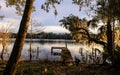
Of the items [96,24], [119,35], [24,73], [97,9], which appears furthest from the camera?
[119,35]

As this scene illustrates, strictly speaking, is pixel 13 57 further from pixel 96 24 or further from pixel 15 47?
pixel 96 24

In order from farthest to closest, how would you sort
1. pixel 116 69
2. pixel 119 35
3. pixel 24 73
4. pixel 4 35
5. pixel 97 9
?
pixel 4 35 → pixel 119 35 → pixel 97 9 → pixel 116 69 → pixel 24 73

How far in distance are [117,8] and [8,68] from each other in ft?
24.7

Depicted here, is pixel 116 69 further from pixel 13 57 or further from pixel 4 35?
pixel 4 35

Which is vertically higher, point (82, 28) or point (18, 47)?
point (18, 47)

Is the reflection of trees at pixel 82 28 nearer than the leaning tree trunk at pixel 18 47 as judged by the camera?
No

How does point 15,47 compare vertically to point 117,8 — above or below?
below

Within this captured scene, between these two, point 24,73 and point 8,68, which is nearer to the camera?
point 8,68

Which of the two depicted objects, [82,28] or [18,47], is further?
[82,28]

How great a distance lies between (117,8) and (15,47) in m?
6.94

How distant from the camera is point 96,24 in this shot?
29.5 m

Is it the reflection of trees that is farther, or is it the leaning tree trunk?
the reflection of trees

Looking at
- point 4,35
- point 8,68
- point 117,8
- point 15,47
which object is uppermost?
point 117,8

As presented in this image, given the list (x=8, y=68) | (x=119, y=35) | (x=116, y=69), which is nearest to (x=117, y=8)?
(x=116, y=69)
